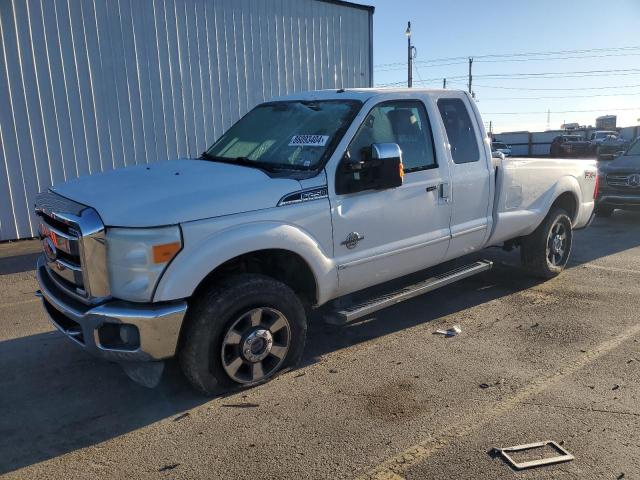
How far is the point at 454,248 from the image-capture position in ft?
16.1

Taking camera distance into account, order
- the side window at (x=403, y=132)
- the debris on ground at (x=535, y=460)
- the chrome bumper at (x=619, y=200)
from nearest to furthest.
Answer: the debris on ground at (x=535, y=460) < the side window at (x=403, y=132) < the chrome bumper at (x=619, y=200)

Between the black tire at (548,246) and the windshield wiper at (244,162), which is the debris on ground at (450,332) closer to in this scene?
the black tire at (548,246)

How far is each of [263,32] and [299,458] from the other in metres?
10.2

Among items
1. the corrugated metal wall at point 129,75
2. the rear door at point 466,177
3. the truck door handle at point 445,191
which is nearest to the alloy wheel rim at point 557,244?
the rear door at point 466,177

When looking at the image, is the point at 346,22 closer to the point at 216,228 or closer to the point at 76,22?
the point at 76,22

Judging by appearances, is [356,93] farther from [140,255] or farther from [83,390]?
[83,390]

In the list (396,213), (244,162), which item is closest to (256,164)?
(244,162)

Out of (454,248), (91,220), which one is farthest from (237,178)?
(454,248)

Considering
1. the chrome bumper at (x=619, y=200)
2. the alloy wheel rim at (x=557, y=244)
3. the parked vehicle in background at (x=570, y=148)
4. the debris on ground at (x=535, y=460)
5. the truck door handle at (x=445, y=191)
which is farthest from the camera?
the parked vehicle in background at (x=570, y=148)

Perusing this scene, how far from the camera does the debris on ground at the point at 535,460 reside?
9.21 feet

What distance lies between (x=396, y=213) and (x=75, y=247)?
235 centimetres

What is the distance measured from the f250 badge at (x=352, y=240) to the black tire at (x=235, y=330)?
559mm

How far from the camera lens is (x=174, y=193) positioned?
11.0 feet

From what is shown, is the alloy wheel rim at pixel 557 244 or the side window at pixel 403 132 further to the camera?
the alloy wheel rim at pixel 557 244
